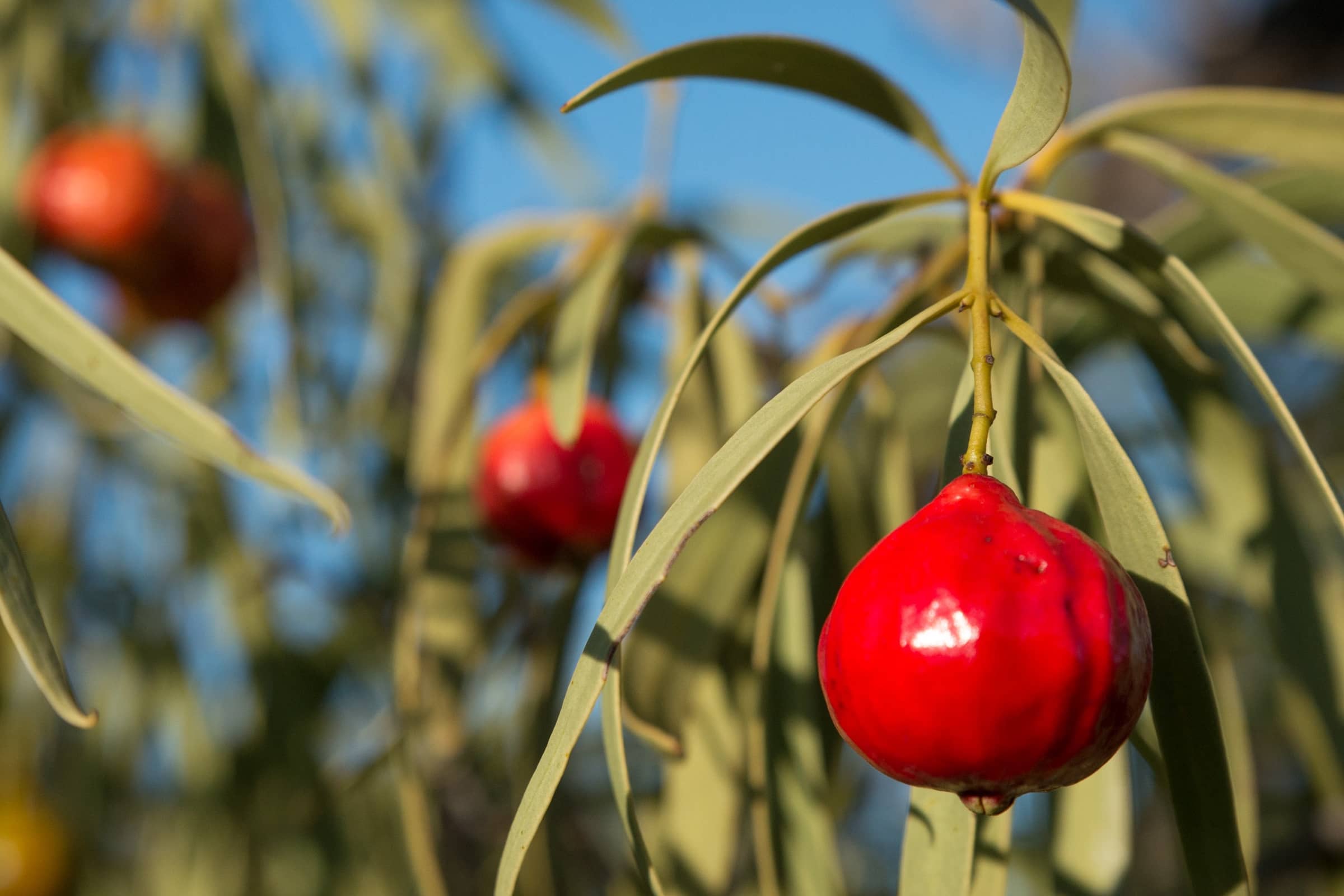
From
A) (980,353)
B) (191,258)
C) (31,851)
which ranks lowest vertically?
(31,851)

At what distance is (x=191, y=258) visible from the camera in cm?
157

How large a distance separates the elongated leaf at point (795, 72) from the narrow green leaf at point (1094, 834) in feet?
1.37

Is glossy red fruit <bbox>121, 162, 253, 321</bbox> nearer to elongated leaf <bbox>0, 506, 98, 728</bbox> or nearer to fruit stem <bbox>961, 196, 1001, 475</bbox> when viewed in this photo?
elongated leaf <bbox>0, 506, 98, 728</bbox>

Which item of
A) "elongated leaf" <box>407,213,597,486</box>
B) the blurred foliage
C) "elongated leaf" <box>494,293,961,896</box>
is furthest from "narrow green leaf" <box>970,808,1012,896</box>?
"elongated leaf" <box>407,213,597,486</box>

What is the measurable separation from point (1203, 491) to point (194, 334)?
1838 mm

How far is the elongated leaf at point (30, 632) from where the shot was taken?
0.44 m

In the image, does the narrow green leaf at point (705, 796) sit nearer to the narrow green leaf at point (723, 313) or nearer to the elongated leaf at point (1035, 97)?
the narrow green leaf at point (723, 313)

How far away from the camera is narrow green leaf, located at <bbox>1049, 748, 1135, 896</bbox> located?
76 centimetres

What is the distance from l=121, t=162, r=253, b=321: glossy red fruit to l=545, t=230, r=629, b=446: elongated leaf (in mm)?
825

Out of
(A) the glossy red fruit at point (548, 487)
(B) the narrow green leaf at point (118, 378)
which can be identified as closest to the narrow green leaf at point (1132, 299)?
(A) the glossy red fruit at point (548, 487)

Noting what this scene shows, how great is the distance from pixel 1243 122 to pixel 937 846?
0.50 m

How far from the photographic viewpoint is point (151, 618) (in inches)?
82.6

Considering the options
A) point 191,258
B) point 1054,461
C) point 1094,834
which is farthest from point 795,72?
point 191,258

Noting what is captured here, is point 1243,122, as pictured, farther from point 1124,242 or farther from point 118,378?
point 118,378
